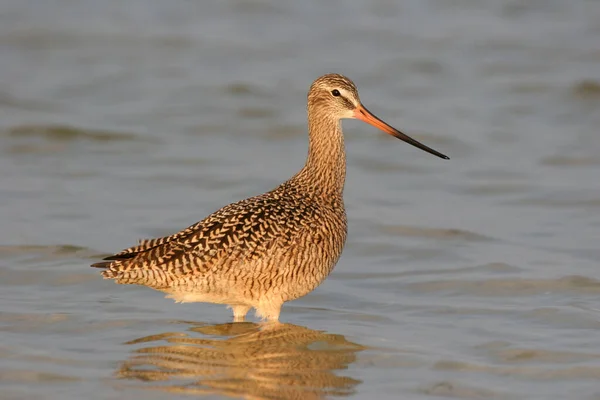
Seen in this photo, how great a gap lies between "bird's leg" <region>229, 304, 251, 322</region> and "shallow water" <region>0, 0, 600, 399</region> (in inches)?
2.7

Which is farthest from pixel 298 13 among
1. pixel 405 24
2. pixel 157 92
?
pixel 157 92

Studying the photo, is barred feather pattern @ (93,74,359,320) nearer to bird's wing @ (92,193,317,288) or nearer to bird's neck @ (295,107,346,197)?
bird's wing @ (92,193,317,288)

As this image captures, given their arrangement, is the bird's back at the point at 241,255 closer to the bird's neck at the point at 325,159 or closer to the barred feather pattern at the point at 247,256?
the barred feather pattern at the point at 247,256

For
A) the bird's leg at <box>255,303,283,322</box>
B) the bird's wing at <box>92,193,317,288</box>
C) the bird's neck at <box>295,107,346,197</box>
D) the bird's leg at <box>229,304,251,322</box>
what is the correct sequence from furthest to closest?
the bird's neck at <box>295,107,346,197</box>, the bird's leg at <box>229,304,251,322</box>, the bird's leg at <box>255,303,283,322</box>, the bird's wing at <box>92,193,317,288</box>

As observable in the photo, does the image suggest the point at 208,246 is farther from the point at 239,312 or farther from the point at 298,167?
the point at 298,167

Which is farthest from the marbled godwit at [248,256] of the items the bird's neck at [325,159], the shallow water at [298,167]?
the shallow water at [298,167]

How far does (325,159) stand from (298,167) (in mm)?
3009

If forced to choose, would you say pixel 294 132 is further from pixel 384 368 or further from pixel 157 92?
pixel 384 368

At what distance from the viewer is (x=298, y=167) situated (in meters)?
10.4

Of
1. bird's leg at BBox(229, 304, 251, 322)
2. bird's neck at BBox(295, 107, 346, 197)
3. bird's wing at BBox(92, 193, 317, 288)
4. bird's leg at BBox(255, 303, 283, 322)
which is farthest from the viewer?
bird's neck at BBox(295, 107, 346, 197)

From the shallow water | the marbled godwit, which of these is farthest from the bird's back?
the shallow water

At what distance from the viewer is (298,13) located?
48.4 ft

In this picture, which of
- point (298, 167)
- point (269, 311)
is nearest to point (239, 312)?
point (269, 311)

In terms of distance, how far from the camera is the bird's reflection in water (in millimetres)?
5863
